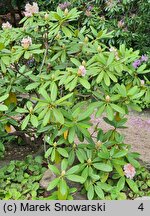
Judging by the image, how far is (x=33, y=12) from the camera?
8.54 ft

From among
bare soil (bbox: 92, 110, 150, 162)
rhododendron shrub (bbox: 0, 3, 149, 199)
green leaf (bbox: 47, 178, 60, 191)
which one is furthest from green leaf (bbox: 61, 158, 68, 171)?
bare soil (bbox: 92, 110, 150, 162)

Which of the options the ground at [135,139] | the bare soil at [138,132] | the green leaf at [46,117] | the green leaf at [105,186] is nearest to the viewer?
the green leaf at [46,117]

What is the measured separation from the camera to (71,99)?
8.15 ft

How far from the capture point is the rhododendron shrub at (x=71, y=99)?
2.20 meters

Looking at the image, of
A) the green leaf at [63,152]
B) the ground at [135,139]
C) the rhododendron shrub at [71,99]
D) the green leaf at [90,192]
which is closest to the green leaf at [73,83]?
the rhododendron shrub at [71,99]

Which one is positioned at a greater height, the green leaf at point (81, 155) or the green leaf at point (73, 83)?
the green leaf at point (73, 83)

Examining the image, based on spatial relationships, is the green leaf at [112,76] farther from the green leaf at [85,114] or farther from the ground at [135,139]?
the ground at [135,139]

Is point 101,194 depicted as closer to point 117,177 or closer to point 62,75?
point 117,177

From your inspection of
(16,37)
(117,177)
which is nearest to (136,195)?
(117,177)

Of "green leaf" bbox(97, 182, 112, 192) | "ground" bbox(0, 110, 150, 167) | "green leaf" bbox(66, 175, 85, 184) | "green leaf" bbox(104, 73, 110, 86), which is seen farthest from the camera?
"ground" bbox(0, 110, 150, 167)

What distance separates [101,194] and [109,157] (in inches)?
9.2

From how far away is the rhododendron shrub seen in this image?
2.20 meters

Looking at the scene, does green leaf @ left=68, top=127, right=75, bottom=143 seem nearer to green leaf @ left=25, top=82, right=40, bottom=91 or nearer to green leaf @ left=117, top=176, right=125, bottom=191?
green leaf @ left=25, top=82, right=40, bottom=91

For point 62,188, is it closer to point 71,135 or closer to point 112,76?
point 71,135
